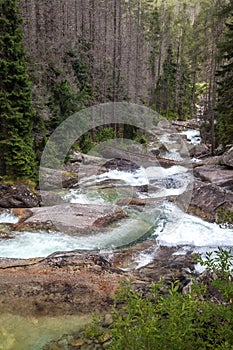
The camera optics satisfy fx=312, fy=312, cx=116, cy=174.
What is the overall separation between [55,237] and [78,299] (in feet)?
12.2

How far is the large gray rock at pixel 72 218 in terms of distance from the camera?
9.88 m

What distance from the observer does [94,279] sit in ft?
21.6

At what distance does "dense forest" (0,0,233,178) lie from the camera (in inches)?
507

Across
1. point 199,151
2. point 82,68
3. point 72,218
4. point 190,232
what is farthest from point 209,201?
point 82,68

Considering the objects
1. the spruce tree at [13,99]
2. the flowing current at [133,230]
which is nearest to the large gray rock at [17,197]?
the flowing current at [133,230]

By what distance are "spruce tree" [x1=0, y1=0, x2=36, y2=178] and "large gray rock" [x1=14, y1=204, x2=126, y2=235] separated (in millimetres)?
3112

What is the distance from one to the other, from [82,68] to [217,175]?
608 inches

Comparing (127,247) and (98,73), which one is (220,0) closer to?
(98,73)

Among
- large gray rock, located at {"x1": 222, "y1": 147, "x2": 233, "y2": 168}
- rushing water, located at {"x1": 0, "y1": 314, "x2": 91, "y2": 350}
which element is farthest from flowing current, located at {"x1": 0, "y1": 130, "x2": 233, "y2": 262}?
rushing water, located at {"x1": 0, "y1": 314, "x2": 91, "y2": 350}

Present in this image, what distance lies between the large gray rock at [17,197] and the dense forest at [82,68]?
1223 mm

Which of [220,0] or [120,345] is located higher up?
[220,0]

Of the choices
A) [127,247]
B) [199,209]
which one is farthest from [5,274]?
[199,209]

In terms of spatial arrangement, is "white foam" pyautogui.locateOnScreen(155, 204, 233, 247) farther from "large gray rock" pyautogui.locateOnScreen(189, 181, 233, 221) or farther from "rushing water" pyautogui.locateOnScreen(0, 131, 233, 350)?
"large gray rock" pyautogui.locateOnScreen(189, 181, 233, 221)

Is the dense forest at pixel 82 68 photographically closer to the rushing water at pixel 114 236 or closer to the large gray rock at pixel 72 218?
the large gray rock at pixel 72 218
